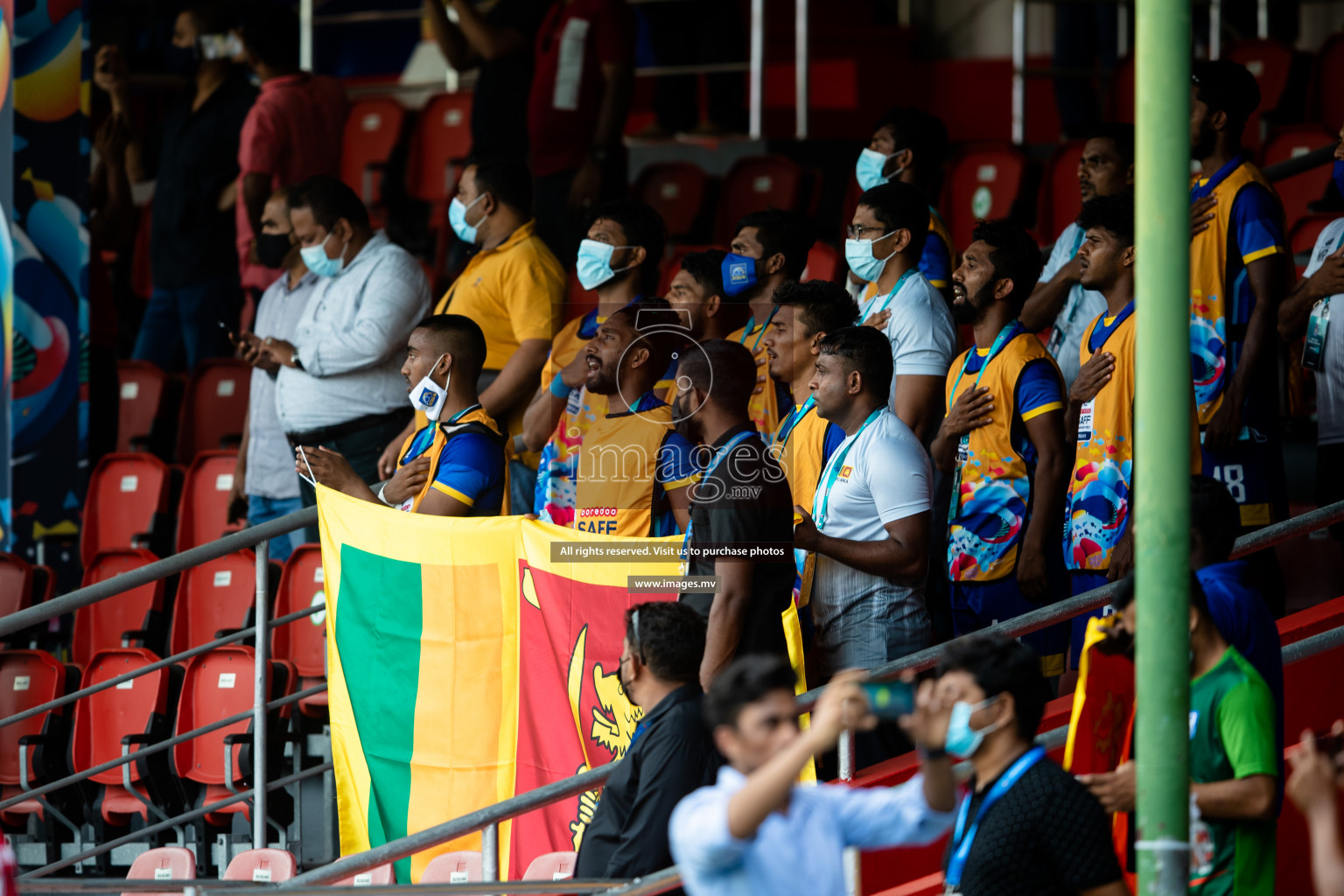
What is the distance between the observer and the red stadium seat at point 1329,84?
30.6 feet

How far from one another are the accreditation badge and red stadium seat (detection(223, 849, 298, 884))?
3557 millimetres

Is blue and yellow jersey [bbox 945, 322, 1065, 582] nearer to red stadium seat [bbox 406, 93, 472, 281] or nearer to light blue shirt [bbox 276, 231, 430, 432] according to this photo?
light blue shirt [bbox 276, 231, 430, 432]

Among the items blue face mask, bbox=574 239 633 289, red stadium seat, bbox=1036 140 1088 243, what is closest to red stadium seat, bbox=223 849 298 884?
blue face mask, bbox=574 239 633 289

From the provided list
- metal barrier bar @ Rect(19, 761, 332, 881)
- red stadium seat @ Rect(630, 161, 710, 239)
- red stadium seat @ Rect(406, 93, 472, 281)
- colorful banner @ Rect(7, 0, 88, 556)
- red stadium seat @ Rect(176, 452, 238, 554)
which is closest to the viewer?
metal barrier bar @ Rect(19, 761, 332, 881)

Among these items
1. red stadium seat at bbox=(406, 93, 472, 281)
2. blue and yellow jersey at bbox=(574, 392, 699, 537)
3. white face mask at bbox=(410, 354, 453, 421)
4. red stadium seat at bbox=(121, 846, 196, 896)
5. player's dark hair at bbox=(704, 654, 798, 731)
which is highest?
red stadium seat at bbox=(406, 93, 472, 281)

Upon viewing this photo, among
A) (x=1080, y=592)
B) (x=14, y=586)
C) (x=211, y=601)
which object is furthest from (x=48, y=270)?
(x=1080, y=592)

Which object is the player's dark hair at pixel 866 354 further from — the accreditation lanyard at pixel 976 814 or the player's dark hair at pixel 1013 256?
the accreditation lanyard at pixel 976 814

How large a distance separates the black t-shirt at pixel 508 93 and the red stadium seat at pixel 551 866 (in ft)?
15.8

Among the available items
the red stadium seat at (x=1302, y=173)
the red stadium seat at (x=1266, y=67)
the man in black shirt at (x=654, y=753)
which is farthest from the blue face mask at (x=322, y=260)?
the red stadium seat at (x=1266, y=67)

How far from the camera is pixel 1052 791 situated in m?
3.13

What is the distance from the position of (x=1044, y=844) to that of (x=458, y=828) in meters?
1.48

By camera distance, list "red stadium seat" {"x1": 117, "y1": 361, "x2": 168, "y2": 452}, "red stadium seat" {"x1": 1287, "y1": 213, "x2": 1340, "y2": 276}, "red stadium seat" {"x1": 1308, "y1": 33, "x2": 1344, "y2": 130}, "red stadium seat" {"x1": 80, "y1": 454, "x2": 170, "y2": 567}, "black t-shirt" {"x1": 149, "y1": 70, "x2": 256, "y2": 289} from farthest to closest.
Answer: "red stadium seat" {"x1": 1308, "y1": 33, "x2": 1344, "y2": 130} → "red stadium seat" {"x1": 117, "y1": 361, "x2": 168, "y2": 452} → "black t-shirt" {"x1": 149, "y1": 70, "x2": 256, "y2": 289} → "red stadium seat" {"x1": 80, "y1": 454, "x2": 170, "y2": 567} → "red stadium seat" {"x1": 1287, "y1": 213, "x2": 1340, "y2": 276}

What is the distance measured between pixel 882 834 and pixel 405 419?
422 centimetres

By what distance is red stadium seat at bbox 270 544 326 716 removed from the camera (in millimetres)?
7219
